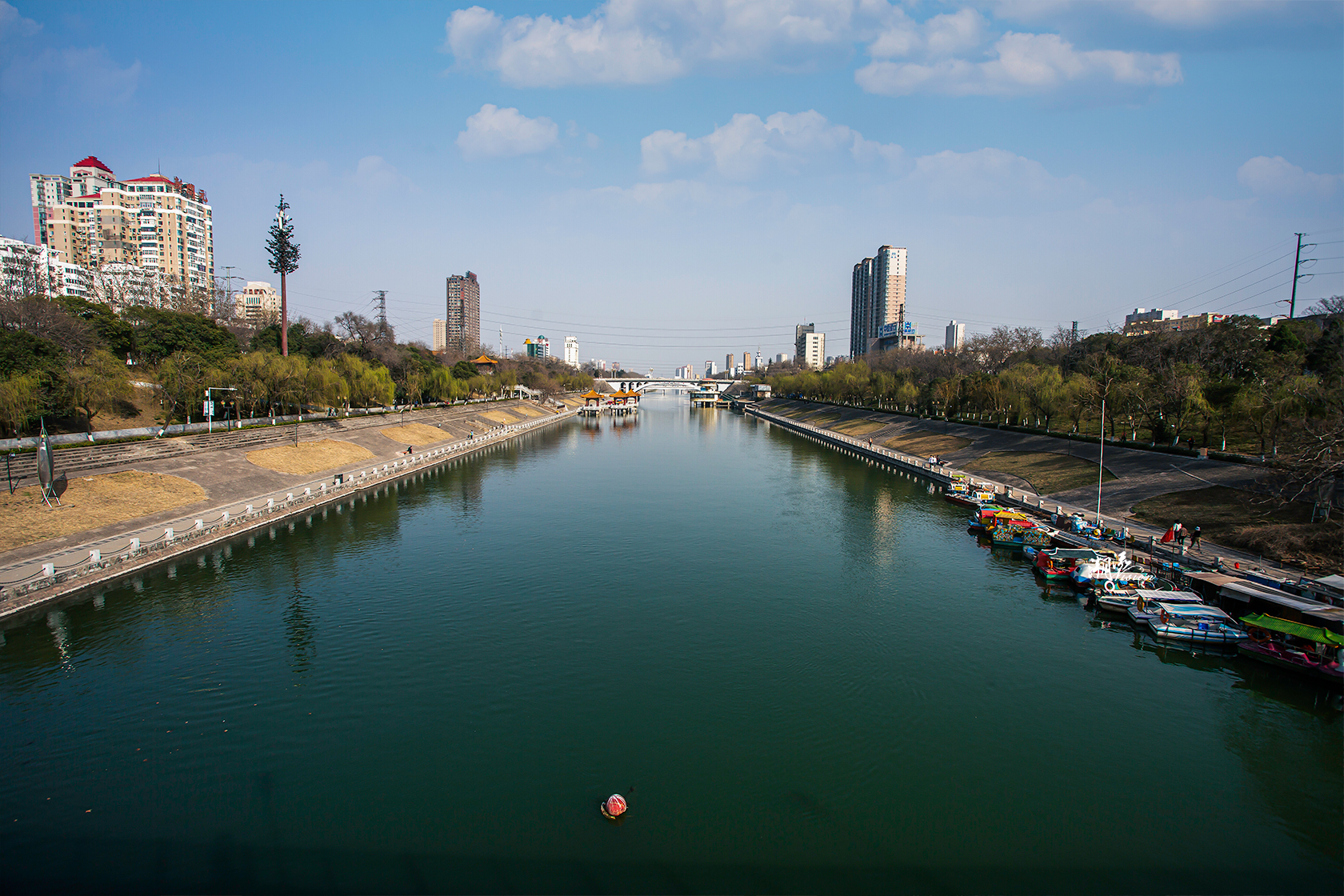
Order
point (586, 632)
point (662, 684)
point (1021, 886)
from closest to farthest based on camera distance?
point (1021, 886) < point (662, 684) < point (586, 632)

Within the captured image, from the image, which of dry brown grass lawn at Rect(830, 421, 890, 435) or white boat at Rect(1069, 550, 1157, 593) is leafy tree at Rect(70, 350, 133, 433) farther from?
dry brown grass lawn at Rect(830, 421, 890, 435)

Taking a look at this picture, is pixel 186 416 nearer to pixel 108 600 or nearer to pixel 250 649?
pixel 108 600

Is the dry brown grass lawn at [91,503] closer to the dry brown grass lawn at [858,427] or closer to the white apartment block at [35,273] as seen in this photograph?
the white apartment block at [35,273]

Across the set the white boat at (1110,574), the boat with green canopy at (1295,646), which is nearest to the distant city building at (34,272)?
the white boat at (1110,574)

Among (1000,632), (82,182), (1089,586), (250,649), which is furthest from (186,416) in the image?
(82,182)

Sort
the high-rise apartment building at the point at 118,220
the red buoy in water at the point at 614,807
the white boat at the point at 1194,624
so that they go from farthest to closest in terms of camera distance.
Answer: the high-rise apartment building at the point at 118,220, the white boat at the point at 1194,624, the red buoy in water at the point at 614,807

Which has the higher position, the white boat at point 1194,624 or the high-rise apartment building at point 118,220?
the high-rise apartment building at point 118,220

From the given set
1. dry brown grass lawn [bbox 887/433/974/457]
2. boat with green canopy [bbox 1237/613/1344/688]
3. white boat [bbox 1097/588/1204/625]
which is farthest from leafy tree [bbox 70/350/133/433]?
dry brown grass lawn [bbox 887/433/974/457]
